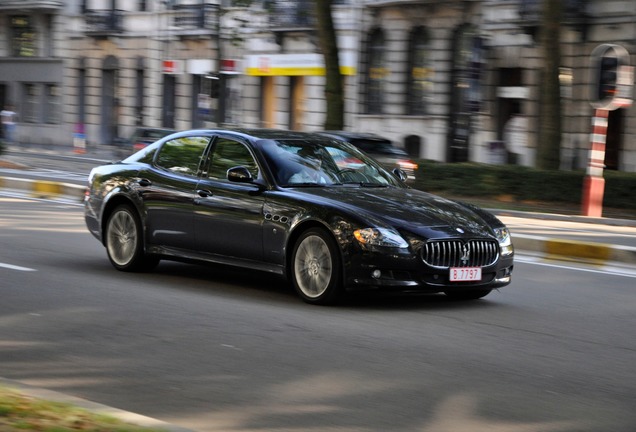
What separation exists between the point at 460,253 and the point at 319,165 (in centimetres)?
164

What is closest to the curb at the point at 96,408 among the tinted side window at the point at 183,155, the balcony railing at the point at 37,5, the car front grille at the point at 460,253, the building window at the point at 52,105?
the car front grille at the point at 460,253

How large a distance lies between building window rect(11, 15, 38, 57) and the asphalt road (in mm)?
45242

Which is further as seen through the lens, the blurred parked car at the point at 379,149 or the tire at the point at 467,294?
the blurred parked car at the point at 379,149

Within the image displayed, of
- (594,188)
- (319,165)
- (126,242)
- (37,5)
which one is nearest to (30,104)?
(37,5)

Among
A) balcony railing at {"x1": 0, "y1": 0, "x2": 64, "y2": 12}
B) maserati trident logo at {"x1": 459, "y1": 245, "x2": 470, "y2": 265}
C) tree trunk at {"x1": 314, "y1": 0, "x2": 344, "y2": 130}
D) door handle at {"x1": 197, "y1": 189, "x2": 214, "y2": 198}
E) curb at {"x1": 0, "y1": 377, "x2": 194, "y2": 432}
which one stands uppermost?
balcony railing at {"x1": 0, "y1": 0, "x2": 64, "y2": 12}

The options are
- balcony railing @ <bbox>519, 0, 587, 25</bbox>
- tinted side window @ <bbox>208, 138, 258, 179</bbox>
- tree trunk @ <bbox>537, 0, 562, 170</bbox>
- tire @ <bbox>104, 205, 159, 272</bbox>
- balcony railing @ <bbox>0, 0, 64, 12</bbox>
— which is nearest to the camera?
tinted side window @ <bbox>208, 138, 258, 179</bbox>

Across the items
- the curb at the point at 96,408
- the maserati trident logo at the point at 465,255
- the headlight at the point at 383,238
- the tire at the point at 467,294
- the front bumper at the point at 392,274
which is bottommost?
the tire at the point at 467,294

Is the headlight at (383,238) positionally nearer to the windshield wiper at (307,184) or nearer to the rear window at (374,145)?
the windshield wiper at (307,184)

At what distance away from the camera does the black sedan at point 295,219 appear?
9320 millimetres

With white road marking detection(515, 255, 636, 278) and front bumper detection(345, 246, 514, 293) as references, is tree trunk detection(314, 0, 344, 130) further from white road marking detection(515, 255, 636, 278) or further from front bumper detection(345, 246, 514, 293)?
front bumper detection(345, 246, 514, 293)

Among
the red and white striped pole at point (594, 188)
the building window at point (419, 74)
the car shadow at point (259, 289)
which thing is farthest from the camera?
the building window at point (419, 74)

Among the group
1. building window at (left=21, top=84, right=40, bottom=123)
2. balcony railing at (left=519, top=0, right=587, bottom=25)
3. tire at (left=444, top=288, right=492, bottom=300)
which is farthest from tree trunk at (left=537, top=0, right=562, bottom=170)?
building window at (left=21, top=84, right=40, bottom=123)

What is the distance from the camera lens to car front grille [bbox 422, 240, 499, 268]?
30.6ft

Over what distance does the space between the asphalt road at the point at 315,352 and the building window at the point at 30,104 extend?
1777 inches
